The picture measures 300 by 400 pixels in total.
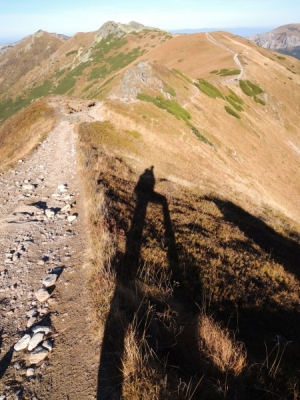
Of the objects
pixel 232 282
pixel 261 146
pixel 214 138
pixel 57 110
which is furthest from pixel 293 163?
pixel 232 282

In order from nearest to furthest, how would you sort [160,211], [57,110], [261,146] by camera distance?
[160,211] → [57,110] → [261,146]

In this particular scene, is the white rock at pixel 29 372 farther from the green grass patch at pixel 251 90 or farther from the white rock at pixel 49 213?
the green grass patch at pixel 251 90

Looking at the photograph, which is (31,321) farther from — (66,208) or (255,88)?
(255,88)

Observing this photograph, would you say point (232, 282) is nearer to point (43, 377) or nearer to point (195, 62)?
point (43, 377)

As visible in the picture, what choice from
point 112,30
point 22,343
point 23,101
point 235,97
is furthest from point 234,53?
point 23,101

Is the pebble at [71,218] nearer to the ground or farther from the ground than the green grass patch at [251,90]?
nearer to the ground

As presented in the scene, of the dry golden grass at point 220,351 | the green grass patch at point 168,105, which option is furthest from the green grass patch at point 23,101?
the dry golden grass at point 220,351

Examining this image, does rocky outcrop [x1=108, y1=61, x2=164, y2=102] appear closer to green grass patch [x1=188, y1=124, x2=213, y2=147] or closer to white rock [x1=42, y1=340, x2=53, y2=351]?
green grass patch [x1=188, y1=124, x2=213, y2=147]
